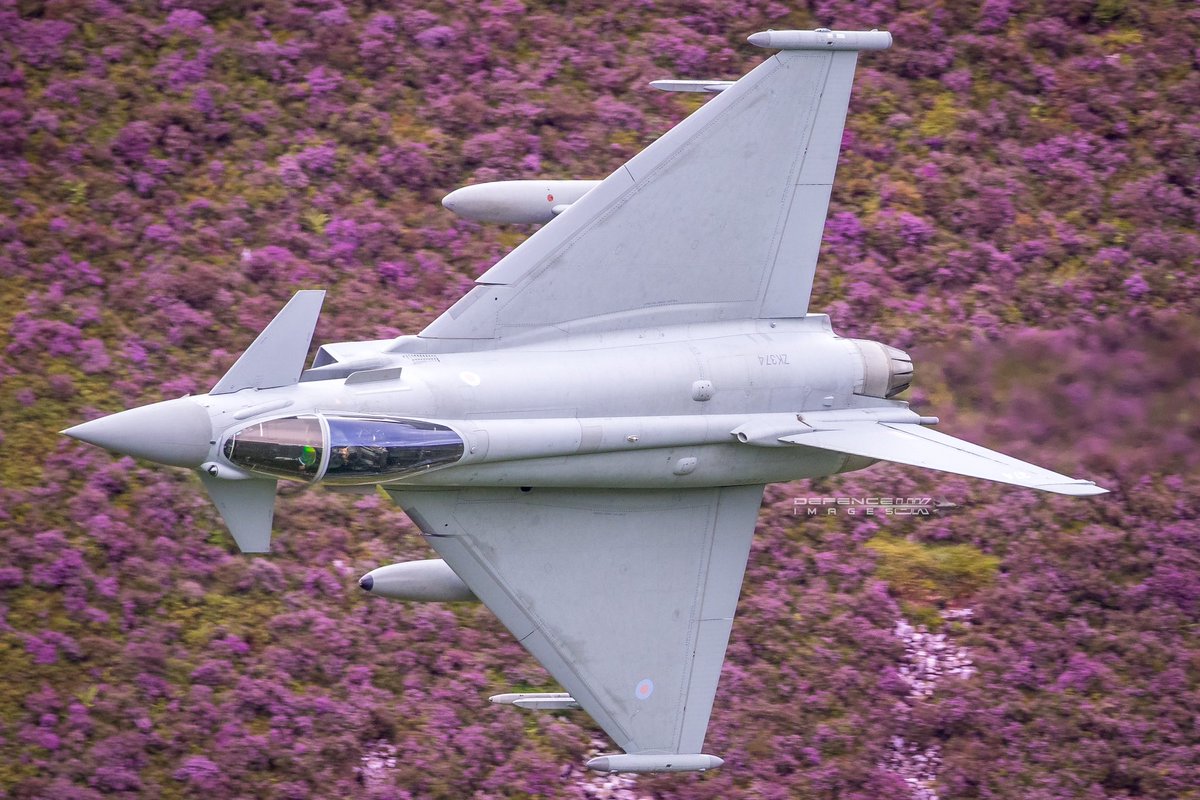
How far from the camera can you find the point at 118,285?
1920 centimetres

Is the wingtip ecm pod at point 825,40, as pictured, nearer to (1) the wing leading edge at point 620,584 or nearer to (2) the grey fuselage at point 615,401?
(2) the grey fuselage at point 615,401

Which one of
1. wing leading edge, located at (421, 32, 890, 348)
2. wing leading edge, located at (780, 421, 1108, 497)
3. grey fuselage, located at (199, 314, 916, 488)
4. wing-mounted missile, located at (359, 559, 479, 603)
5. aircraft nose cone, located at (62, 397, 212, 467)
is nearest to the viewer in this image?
aircraft nose cone, located at (62, 397, 212, 467)

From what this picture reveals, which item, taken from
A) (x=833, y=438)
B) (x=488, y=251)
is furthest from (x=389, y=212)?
(x=833, y=438)

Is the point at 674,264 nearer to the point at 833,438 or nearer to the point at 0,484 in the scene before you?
the point at 833,438

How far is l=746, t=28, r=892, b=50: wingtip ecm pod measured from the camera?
15.4 m

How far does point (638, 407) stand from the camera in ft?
47.8

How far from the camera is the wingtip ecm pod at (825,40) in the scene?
1538 centimetres

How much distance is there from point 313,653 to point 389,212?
6.06 metres

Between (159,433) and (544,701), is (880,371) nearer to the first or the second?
(544,701)

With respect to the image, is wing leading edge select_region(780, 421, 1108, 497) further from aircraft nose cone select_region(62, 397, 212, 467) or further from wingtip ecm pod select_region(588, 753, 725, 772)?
aircraft nose cone select_region(62, 397, 212, 467)

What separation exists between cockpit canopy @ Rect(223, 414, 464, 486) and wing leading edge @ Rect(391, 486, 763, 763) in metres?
1.11
